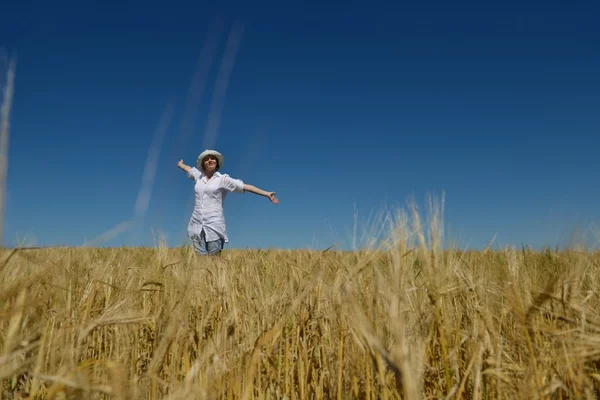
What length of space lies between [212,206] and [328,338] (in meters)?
3.79

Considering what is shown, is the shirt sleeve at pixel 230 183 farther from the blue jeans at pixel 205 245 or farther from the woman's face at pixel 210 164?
the blue jeans at pixel 205 245

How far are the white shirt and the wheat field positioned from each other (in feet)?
10.4

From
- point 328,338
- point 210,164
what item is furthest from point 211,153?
point 328,338

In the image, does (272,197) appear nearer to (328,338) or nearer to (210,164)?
(210,164)

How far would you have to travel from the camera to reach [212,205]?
5102 mm

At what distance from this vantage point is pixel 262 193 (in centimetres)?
503

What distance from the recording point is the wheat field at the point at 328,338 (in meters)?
0.87

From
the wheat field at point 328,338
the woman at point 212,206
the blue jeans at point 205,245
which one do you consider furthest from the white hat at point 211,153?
the wheat field at point 328,338

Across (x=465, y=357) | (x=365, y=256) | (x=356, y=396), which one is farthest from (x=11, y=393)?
(x=465, y=357)

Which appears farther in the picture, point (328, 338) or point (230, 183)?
point (230, 183)

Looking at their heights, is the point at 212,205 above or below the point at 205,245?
above

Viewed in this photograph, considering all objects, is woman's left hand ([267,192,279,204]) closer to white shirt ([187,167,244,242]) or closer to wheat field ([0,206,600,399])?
white shirt ([187,167,244,242])

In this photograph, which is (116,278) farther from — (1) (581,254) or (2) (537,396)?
(1) (581,254)

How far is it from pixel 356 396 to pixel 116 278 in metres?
1.23
